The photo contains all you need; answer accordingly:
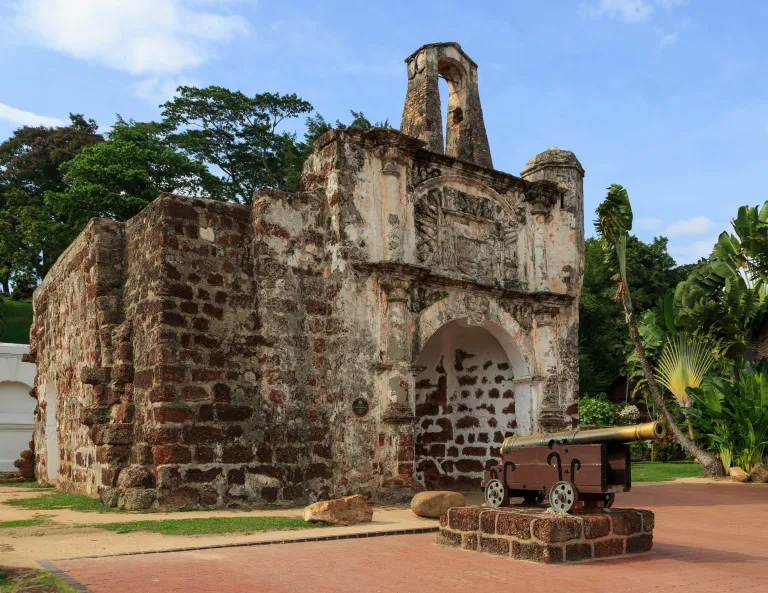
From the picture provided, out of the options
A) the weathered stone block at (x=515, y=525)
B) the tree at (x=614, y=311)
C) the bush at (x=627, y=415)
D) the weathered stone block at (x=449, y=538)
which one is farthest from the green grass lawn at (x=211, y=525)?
the tree at (x=614, y=311)

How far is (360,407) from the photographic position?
33.5 ft

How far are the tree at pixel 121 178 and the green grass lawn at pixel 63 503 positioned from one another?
57.2 ft

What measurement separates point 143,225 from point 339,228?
2636 mm

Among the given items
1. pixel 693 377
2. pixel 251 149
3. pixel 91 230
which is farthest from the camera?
pixel 251 149

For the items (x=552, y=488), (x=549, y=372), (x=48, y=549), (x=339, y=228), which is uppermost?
(x=339, y=228)

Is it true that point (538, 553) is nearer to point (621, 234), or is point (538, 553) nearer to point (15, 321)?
point (621, 234)

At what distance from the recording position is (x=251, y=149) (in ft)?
106

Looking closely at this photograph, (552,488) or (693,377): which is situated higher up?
(693,377)

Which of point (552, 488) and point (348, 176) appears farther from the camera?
point (348, 176)

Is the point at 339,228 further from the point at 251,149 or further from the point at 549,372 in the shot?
the point at 251,149

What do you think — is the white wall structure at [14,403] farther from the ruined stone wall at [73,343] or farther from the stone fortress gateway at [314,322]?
the stone fortress gateway at [314,322]

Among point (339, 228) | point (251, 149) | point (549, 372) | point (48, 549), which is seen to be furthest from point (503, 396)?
point (251, 149)

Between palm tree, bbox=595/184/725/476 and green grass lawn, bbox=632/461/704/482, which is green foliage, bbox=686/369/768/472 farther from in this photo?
green grass lawn, bbox=632/461/704/482

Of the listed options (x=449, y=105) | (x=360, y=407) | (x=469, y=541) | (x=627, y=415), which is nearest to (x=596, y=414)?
(x=627, y=415)
